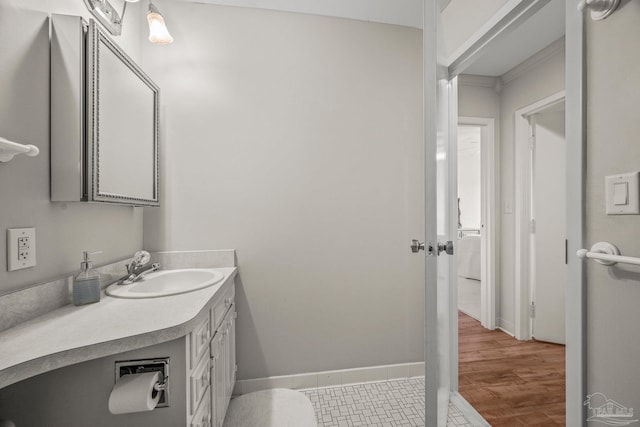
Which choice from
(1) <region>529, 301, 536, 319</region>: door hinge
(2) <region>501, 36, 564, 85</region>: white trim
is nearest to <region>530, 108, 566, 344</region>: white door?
(1) <region>529, 301, 536, 319</region>: door hinge

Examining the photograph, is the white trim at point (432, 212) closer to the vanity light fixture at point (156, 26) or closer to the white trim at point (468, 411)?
the white trim at point (468, 411)

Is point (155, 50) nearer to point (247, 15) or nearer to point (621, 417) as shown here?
point (247, 15)

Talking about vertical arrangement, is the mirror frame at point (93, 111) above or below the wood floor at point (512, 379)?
above

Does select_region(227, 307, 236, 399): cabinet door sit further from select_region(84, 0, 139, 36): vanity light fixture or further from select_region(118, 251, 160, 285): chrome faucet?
select_region(84, 0, 139, 36): vanity light fixture

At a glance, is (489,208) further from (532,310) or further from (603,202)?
(603,202)

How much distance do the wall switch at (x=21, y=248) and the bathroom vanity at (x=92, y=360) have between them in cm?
18

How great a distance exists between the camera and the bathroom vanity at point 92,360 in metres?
0.71

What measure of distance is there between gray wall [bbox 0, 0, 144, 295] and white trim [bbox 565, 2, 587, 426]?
5.63 feet

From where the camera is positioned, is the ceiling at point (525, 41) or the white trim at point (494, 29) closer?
the white trim at point (494, 29)

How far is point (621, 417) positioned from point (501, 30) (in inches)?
58.1

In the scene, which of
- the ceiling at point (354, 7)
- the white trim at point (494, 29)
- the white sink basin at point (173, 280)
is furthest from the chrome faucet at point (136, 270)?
the white trim at point (494, 29)

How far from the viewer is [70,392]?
30.8 inches

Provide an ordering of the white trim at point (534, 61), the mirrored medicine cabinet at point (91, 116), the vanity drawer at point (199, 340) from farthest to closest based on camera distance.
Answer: the white trim at point (534, 61) < the mirrored medicine cabinet at point (91, 116) < the vanity drawer at point (199, 340)

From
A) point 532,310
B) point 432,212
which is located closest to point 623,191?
point 432,212
